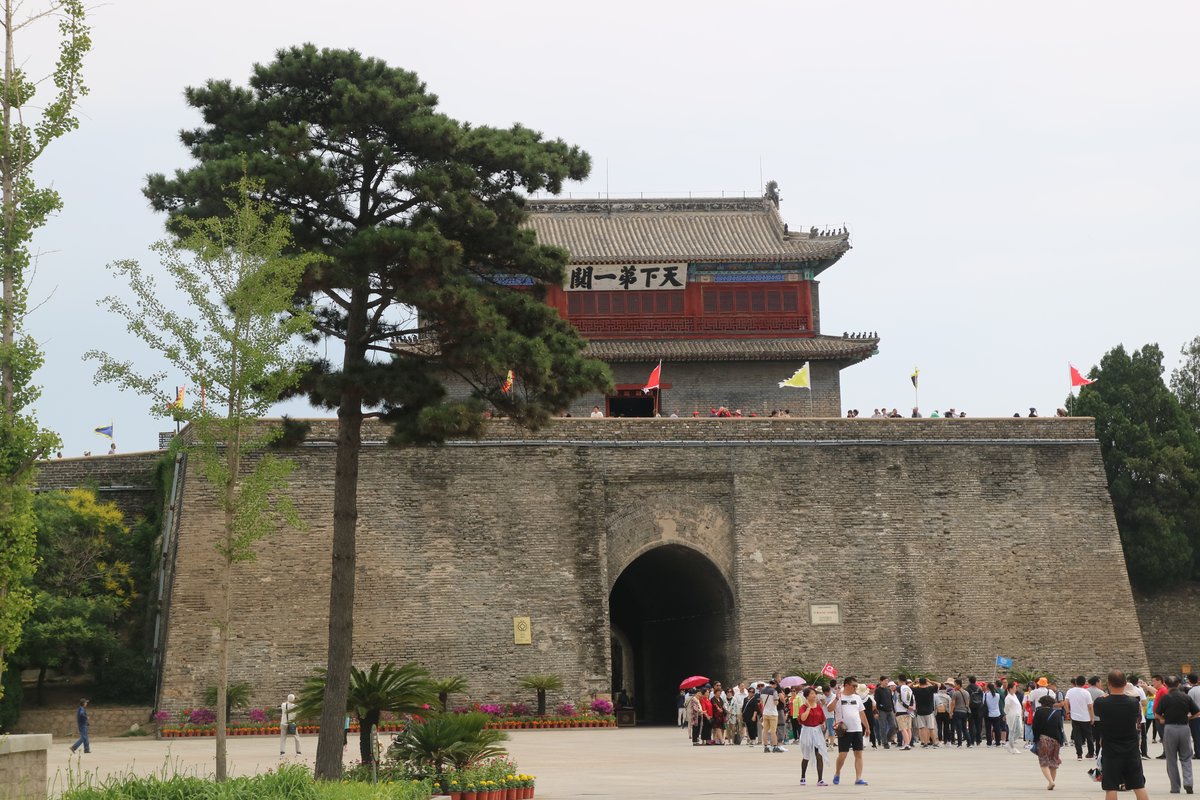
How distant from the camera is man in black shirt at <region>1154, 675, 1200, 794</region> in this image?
1391 centimetres

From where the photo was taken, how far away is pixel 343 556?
58.1ft

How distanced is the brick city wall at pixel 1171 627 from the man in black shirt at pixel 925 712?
1410 cm

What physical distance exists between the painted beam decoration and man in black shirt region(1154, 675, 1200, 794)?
963 inches

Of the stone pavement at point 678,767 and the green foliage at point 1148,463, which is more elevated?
the green foliage at point 1148,463

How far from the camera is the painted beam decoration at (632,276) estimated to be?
3747cm

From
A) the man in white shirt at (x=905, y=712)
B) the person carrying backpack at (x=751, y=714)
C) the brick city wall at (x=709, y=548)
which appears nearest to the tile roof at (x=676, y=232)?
the brick city wall at (x=709, y=548)

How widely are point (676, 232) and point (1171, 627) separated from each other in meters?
17.1

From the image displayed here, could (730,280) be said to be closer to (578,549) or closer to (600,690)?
(578,549)

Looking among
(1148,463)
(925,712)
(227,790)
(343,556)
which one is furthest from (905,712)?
(1148,463)

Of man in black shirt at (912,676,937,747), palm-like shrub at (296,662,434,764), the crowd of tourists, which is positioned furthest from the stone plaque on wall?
palm-like shrub at (296,662,434,764)

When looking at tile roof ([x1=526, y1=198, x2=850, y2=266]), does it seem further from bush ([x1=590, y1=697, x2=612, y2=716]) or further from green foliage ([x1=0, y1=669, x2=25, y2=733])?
green foliage ([x1=0, y1=669, x2=25, y2=733])

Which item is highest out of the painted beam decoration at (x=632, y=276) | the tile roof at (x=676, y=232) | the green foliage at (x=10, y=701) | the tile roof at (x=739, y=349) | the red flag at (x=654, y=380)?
the tile roof at (x=676, y=232)

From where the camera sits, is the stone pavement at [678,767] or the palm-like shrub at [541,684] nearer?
the stone pavement at [678,767]

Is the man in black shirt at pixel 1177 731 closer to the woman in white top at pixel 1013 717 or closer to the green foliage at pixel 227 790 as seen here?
the woman in white top at pixel 1013 717
